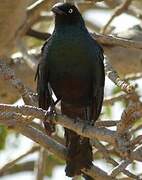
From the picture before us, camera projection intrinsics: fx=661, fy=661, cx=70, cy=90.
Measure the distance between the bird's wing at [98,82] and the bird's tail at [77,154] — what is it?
9.7 inches

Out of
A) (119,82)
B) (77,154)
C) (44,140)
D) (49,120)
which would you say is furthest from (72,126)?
(77,154)

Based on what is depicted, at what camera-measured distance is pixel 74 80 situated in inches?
172

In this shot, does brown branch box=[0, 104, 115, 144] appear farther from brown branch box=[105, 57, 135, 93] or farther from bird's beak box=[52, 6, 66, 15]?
bird's beak box=[52, 6, 66, 15]

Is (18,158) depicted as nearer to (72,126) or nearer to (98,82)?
(98,82)

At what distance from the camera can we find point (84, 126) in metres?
3.59

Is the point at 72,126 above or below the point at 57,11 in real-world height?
below

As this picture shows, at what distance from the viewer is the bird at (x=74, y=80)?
14.2 ft

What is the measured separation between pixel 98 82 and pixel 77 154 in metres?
0.50

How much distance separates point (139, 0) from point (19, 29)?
173 cm

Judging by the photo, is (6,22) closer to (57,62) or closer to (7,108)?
(57,62)

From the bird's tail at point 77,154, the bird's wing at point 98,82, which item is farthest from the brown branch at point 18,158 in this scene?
the bird's wing at point 98,82

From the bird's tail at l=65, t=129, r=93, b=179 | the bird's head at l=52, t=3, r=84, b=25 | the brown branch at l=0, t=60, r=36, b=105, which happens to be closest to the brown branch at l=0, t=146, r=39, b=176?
the bird's tail at l=65, t=129, r=93, b=179

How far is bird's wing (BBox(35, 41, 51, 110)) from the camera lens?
425cm

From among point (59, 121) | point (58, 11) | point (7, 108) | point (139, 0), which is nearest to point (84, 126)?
point (59, 121)
